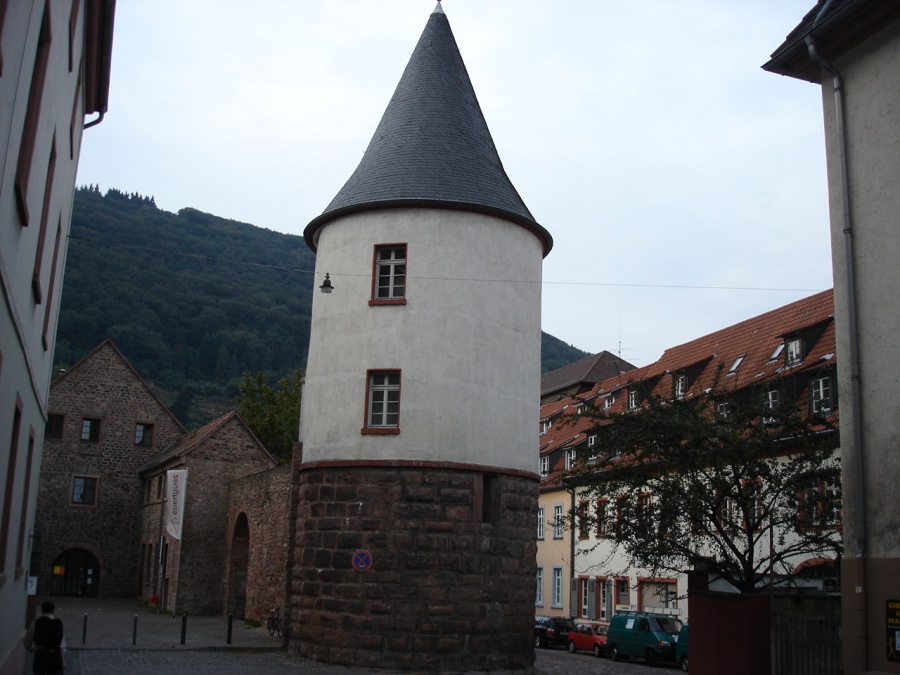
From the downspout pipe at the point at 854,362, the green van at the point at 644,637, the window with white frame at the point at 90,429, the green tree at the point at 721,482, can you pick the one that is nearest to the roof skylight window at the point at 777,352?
the green van at the point at 644,637

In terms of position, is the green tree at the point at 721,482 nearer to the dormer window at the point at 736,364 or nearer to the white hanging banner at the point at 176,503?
the dormer window at the point at 736,364

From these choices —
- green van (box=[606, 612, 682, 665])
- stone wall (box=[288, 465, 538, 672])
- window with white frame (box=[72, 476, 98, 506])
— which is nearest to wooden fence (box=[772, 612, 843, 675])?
stone wall (box=[288, 465, 538, 672])

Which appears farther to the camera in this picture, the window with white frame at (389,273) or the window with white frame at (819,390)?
the window with white frame at (819,390)

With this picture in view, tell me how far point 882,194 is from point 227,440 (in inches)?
1238

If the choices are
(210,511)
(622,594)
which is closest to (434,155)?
(622,594)

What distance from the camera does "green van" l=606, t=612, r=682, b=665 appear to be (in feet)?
92.8

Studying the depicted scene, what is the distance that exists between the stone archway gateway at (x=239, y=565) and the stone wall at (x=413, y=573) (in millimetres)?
13712

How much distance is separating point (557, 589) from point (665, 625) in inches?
510

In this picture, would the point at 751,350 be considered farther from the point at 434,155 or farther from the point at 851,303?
the point at 851,303

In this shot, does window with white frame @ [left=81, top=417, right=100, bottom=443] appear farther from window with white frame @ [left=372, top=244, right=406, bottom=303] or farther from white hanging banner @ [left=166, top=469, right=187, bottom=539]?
window with white frame @ [left=372, top=244, right=406, bottom=303]

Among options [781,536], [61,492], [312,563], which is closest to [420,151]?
[312,563]

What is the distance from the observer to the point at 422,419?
67.1ft

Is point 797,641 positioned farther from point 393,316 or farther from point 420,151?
point 420,151

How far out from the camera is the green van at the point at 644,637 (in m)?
28.3
